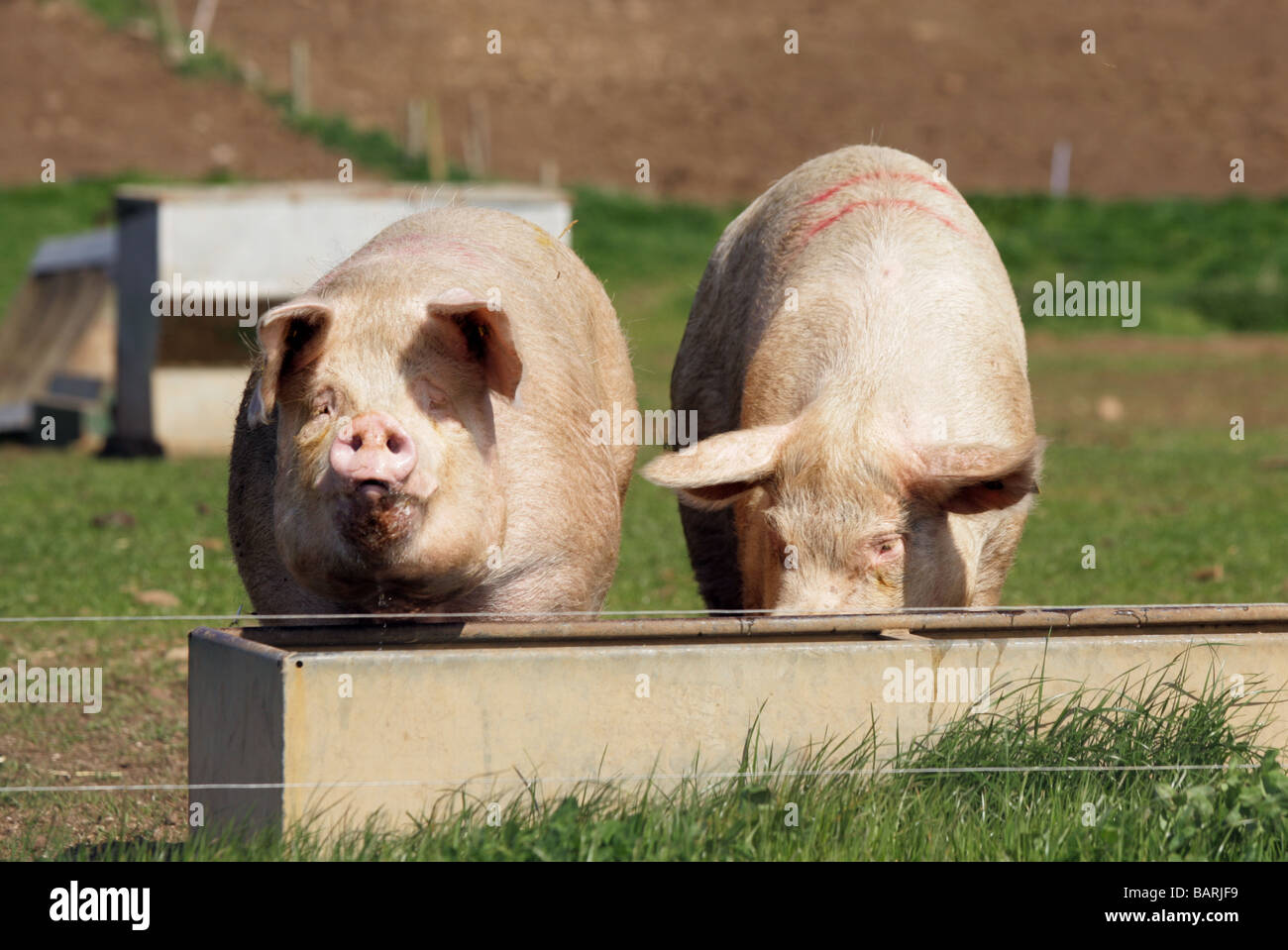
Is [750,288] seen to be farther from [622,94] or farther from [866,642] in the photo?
[622,94]

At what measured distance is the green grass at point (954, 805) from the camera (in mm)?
3957

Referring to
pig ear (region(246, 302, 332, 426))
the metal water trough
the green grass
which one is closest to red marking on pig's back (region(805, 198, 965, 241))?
the metal water trough

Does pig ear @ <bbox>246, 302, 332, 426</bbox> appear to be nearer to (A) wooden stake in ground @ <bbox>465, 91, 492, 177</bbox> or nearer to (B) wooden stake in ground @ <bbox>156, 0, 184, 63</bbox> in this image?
(A) wooden stake in ground @ <bbox>465, 91, 492, 177</bbox>

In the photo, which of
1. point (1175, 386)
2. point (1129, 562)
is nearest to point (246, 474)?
point (1129, 562)

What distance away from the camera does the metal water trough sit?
4070 mm

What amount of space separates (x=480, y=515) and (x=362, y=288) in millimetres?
708

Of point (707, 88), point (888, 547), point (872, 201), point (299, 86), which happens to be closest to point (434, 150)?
point (299, 86)

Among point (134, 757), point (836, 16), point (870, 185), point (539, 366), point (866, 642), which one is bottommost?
point (134, 757)

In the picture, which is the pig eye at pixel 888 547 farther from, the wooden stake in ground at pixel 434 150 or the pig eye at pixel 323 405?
the wooden stake in ground at pixel 434 150

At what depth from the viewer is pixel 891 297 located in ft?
19.2

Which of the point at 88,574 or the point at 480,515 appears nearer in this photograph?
the point at 480,515

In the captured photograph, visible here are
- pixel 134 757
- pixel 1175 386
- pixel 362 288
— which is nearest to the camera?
pixel 362 288

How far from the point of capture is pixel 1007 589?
27.3ft

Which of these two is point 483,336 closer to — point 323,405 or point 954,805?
point 323,405
